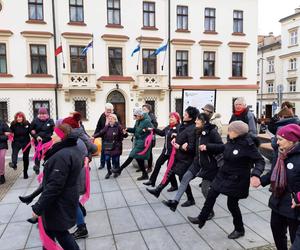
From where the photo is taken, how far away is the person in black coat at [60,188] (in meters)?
2.55

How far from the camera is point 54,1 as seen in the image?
1608cm

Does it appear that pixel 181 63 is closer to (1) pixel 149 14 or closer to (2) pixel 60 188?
Result: (1) pixel 149 14

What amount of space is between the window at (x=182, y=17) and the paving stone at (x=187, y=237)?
1682 cm

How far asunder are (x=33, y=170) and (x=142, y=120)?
152 inches

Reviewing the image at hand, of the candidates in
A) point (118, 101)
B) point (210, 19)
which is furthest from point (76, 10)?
point (210, 19)

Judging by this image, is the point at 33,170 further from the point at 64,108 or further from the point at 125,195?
the point at 64,108

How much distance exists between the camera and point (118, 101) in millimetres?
17828

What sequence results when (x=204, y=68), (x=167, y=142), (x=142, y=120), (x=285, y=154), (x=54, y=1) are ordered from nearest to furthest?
(x=285, y=154)
(x=167, y=142)
(x=142, y=120)
(x=54, y=1)
(x=204, y=68)

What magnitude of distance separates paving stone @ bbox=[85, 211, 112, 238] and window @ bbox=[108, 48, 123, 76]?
547 inches

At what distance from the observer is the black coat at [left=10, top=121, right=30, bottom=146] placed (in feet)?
22.5

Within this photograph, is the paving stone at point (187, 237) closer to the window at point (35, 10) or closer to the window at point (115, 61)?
the window at point (115, 61)

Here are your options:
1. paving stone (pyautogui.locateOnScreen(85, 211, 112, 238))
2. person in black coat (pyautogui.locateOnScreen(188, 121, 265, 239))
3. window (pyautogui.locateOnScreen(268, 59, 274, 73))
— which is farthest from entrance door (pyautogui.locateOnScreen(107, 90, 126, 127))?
window (pyautogui.locateOnScreen(268, 59, 274, 73))

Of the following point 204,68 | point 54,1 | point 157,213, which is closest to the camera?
point 157,213

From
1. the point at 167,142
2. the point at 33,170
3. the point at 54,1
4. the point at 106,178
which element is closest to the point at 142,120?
the point at 167,142
